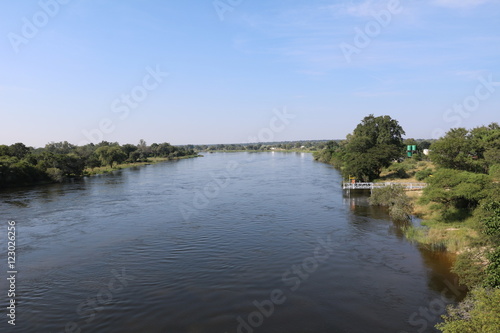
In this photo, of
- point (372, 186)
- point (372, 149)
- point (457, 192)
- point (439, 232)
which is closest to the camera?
point (439, 232)

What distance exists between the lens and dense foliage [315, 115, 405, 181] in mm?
62625

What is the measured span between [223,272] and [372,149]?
5397 centimetres

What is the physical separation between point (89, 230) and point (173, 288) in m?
18.4

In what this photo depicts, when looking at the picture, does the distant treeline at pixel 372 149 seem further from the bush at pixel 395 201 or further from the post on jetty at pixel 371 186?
the bush at pixel 395 201

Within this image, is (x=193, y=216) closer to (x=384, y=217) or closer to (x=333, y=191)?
(x=384, y=217)

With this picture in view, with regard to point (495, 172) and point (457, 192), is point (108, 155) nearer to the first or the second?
point (495, 172)

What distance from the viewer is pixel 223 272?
2403 centimetres

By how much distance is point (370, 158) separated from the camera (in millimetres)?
62312

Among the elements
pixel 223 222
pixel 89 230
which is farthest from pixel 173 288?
pixel 89 230

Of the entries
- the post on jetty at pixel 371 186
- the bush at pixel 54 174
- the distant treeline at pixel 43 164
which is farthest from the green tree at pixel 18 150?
the post on jetty at pixel 371 186

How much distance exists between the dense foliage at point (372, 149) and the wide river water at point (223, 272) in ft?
65.8

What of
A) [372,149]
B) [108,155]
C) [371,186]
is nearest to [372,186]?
[371,186]

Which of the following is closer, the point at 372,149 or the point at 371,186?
the point at 371,186

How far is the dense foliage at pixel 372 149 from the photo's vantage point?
205 feet
